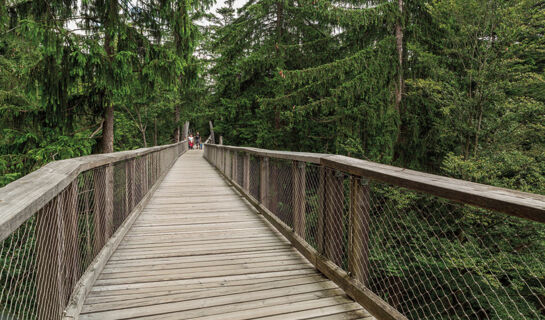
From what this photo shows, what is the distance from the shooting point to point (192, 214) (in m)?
5.09

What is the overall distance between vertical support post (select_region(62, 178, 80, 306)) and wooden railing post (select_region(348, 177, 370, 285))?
84.2 inches

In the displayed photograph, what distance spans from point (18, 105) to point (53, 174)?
904 cm

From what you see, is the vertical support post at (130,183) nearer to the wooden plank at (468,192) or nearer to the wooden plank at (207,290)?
the wooden plank at (207,290)

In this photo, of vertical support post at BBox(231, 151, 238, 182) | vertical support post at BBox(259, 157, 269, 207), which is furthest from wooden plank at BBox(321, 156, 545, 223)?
vertical support post at BBox(231, 151, 238, 182)

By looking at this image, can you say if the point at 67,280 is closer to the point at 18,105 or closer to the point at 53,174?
the point at 53,174

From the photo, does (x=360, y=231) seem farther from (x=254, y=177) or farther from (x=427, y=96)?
(x=427, y=96)

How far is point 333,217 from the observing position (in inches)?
109

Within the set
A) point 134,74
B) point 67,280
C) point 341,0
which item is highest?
point 341,0

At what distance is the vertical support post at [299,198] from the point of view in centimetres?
341

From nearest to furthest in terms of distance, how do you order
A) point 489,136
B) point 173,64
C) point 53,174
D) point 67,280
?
point 53,174 → point 67,280 → point 173,64 → point 489,136

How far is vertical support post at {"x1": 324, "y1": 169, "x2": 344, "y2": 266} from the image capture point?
2.71 meters

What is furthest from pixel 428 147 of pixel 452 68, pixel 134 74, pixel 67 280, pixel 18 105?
pixel 18 105

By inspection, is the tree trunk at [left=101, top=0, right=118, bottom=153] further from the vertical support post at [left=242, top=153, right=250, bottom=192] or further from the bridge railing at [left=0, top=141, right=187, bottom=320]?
the bridge railing at [left=0, top=141, right=187, bottom=320]

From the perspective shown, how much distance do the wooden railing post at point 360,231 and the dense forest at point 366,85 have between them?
335 centimetres
